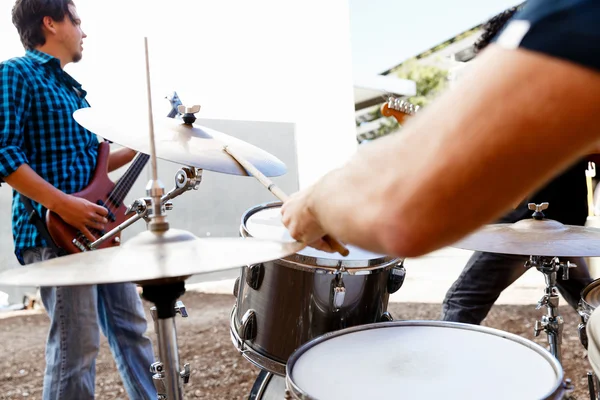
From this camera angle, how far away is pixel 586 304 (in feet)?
4.41

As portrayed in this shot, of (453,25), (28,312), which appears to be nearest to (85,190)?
(28,312)

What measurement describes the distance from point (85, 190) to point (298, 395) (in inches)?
51.0

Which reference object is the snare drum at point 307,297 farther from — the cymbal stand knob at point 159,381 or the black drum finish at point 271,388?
the cymbal stand knob at point 159,381

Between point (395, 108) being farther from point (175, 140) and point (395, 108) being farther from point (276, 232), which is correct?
point (175, 140)

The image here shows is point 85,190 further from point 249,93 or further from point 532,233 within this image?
point 249,93

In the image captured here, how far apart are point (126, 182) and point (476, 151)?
178 cm

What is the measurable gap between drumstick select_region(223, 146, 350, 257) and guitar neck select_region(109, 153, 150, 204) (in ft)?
2.25

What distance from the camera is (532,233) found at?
1.54m

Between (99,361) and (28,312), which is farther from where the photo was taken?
(28,312)

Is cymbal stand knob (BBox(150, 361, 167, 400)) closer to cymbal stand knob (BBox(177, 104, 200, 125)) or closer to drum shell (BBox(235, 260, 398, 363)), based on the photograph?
drum shell (BBox(235, 260, 398, 363))

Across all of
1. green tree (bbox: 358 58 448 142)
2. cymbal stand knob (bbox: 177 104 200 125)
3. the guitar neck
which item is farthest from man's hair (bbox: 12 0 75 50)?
green tree (bbox: 358 58 448 142)

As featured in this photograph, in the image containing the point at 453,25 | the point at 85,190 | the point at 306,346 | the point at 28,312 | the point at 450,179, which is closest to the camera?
the point at 450,179

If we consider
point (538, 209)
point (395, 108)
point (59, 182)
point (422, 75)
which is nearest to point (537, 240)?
point (538, 209)

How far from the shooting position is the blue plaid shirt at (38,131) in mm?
1646
